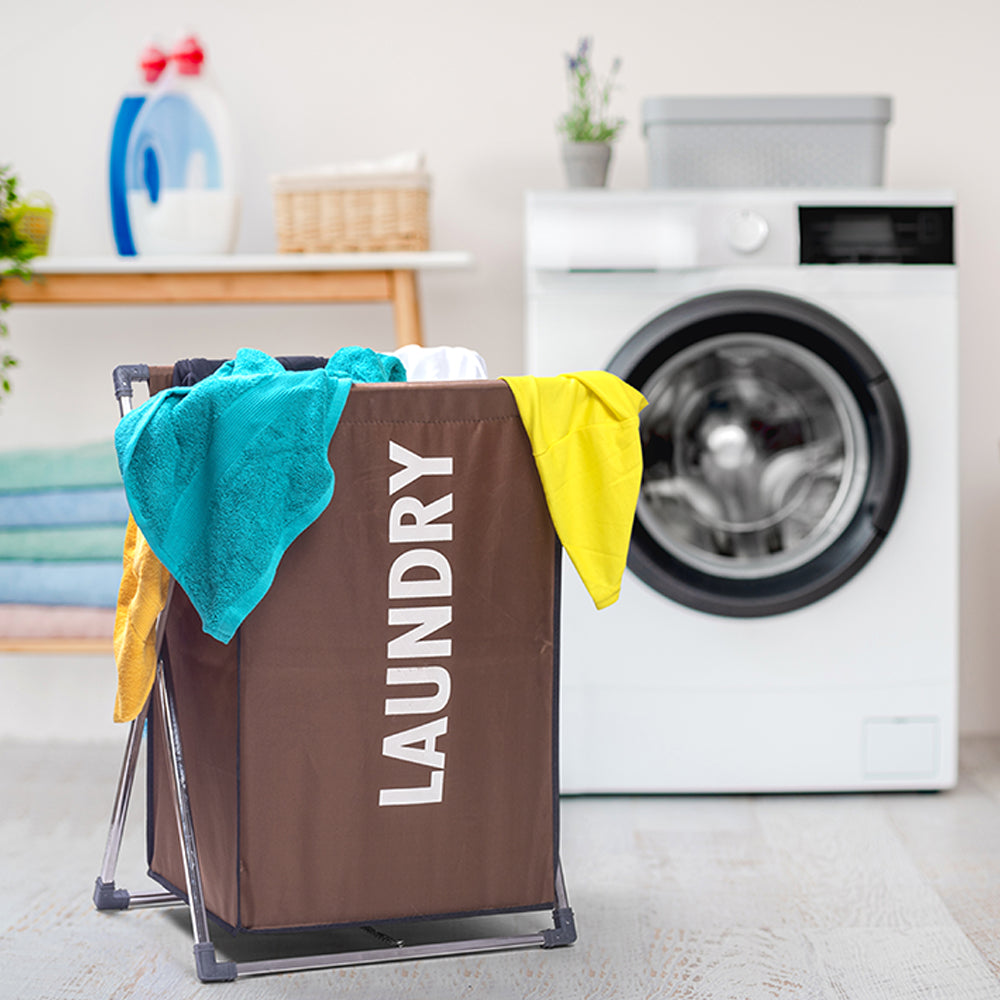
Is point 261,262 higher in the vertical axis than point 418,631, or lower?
higher

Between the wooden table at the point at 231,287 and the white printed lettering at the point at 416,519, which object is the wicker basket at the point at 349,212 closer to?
the wooden table at the point at 231,287

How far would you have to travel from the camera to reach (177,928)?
1.46 metres

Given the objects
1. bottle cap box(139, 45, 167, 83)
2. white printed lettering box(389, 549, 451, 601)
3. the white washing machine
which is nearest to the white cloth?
white printed lettering box(389, 549, 451, 601)

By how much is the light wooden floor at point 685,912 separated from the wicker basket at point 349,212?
1066mm

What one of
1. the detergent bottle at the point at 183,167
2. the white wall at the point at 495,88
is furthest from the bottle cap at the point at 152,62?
the white wall at the point at 495,88

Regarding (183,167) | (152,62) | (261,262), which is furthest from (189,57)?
(261,262)

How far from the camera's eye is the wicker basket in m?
2.11

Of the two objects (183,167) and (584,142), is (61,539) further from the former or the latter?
(584,142)

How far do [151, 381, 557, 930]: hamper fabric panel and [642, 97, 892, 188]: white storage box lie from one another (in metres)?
0.98

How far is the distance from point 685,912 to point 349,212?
1.34 metres

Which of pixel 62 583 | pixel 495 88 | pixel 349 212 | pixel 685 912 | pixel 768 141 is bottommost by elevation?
pixel 685 912

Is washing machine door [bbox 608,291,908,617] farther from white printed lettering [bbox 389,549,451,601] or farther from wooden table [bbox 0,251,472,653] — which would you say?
white printed lettering [bbox 389,549,451,601]

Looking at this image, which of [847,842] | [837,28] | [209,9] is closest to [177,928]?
[847,842]

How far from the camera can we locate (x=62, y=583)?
2195 millimetres
